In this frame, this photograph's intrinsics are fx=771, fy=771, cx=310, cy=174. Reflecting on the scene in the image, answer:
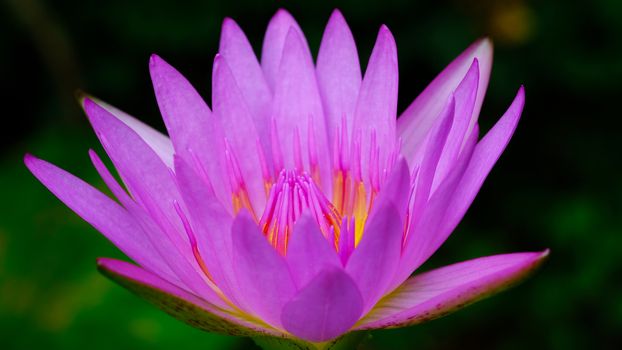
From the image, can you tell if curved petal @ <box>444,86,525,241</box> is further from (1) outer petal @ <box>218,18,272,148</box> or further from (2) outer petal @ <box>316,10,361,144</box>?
(1) outer petal @ <box>218,18,272,148</box>

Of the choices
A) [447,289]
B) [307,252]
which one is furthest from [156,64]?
[447,289]

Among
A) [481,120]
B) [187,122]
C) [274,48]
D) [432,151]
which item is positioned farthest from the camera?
[481,120]

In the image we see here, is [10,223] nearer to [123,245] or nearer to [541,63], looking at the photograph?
[123,245]

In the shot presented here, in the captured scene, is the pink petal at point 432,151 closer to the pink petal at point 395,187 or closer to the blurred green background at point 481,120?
the pink petal at point 395,187

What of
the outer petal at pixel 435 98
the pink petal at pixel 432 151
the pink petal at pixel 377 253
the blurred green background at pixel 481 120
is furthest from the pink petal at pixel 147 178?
the blurred green background at pixel 481 120

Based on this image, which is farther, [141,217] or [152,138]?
[152,138]

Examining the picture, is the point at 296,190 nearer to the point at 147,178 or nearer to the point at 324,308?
the point at 147,178
